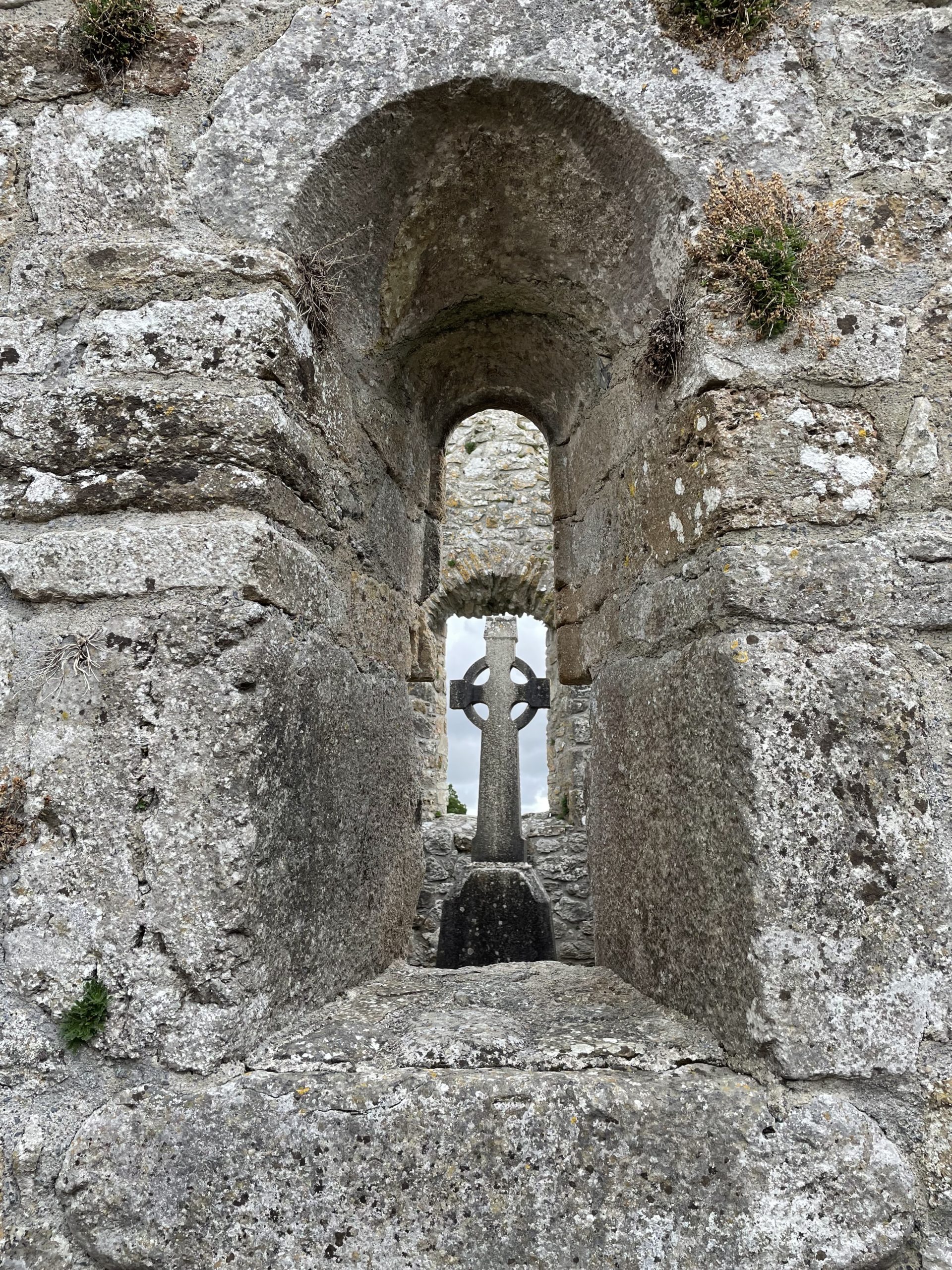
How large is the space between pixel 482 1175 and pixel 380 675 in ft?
3.78

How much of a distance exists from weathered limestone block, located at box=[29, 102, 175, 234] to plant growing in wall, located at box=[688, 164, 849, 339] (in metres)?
1.16

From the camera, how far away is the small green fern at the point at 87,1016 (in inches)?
54.9

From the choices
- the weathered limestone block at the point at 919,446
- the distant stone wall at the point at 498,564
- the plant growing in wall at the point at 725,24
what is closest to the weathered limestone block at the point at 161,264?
the plant growing in wall at the point at 725,24

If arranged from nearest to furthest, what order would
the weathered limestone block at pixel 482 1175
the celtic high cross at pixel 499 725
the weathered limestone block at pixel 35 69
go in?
the weathered limestone block at pixel 482 1175, the weathered limestone block at pixel 35 69, the celtic high cross at pixel 499 725

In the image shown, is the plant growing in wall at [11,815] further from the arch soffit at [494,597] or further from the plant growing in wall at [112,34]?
the arch soffit at [494,597]

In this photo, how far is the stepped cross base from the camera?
11.9 feet

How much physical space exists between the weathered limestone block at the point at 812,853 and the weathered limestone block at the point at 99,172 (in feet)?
4.97

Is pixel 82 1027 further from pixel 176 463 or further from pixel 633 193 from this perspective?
pixel 633 193

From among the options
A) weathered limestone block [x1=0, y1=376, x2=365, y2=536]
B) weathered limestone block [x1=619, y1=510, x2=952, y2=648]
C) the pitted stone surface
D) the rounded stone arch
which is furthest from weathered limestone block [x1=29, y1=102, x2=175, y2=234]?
the rounded stone arch

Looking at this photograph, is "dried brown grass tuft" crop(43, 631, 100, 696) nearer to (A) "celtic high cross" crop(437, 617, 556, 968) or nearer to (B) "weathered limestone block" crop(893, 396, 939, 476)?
(B) "weathered limestone block" crop(893, 396, 939, 476)

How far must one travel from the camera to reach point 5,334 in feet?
5.57

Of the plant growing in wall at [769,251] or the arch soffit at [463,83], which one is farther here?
the arch soffit at [463,83]

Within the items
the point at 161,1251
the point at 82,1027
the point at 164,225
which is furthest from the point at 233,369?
the point at 161,1251

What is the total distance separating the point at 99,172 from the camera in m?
1.79
